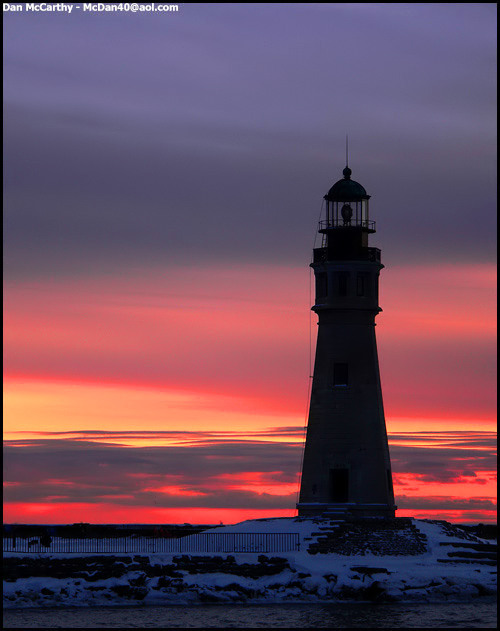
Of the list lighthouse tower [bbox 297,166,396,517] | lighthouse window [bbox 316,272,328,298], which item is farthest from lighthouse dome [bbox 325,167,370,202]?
lighthouse window [bbox 316,272,328,298]

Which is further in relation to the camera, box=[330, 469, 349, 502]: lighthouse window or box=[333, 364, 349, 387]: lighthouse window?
box=[333, 364, 349, 387]: lighthouse window

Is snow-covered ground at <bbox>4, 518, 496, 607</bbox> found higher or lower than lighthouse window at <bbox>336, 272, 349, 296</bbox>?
lower

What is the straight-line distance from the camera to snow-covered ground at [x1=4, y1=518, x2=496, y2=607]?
5894 centimetres

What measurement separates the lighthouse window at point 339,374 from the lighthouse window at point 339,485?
3830 millimetres

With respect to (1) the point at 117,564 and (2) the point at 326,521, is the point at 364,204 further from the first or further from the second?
(1) the point at 117,564

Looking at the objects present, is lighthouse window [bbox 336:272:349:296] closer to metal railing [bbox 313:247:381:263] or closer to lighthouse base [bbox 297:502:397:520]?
metal railing [bbox 313:247:381:263]

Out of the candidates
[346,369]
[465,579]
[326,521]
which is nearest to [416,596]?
[465,579]

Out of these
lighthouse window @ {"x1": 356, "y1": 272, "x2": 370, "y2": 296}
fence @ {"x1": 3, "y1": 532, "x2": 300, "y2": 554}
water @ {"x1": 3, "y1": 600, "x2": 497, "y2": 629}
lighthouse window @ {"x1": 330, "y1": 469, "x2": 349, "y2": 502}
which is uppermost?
lighthouse window @ {"x1": 356, "y1": 272, "x2": 370, "y2": 296}

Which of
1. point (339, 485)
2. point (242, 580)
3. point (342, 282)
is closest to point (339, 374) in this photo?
point (342, 282)

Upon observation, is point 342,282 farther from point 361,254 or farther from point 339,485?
point 339,485

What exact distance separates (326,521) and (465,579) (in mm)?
7212

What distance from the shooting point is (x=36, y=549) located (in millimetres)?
63344

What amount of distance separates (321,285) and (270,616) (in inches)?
679

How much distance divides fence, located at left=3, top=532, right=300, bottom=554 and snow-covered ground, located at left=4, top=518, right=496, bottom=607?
1.29 metres
